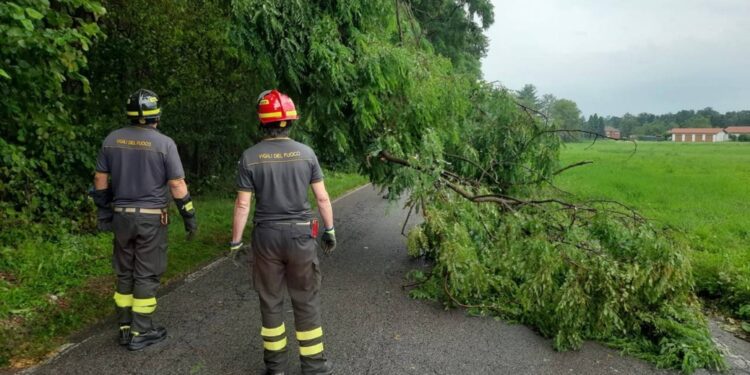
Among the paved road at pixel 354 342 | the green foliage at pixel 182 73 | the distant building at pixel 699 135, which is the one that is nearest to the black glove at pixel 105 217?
the paved road at pixel 354 342

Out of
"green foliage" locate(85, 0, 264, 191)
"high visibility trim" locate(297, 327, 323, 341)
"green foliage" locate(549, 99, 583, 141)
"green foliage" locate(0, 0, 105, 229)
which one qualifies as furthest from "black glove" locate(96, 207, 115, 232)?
"green foliage" locate(549, 99, 583, 141)

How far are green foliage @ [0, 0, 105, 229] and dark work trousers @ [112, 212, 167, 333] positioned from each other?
4.85ft

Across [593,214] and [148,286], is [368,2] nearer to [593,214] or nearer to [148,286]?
[593,214]

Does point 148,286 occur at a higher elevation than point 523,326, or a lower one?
higher

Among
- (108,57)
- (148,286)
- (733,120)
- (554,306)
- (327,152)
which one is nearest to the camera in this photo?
(148,286)

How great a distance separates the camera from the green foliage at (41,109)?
4.46m

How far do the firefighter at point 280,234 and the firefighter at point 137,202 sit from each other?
3.25ft

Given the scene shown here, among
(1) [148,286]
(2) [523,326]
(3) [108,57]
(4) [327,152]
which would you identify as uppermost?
(3) [108,57]

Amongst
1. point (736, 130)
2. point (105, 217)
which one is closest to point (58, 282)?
point (105, 217)

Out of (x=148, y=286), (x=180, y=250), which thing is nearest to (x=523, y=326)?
(x=148, y=286)

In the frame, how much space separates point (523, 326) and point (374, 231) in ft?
15.5

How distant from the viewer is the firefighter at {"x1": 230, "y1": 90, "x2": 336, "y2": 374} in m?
3.72

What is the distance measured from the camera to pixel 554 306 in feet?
15.0

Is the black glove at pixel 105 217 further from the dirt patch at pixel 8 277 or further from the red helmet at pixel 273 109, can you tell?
the dirt patch at pixel 8 277
